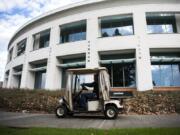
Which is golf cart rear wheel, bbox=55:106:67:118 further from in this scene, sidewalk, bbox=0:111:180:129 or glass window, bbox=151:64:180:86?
glass window, bbox=151:64:180:86

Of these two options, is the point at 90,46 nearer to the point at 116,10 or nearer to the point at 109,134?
the point at 116,10

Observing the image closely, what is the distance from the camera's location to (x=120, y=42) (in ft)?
61.8

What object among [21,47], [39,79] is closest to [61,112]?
[39,79]

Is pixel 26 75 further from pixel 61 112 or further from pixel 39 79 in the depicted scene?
pixel 61 112

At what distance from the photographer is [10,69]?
2948 centimetres

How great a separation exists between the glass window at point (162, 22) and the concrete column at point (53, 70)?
1077 centimetres

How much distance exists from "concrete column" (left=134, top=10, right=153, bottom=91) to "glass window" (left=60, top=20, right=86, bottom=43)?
254 inches

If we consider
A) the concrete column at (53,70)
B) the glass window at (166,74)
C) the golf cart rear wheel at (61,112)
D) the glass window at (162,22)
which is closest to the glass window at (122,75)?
the glass window at (166,74)

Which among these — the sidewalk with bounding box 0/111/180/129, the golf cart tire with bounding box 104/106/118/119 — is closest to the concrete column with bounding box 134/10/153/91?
the sidewalk with bounding box 0/111/180/129

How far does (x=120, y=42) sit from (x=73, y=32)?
6.93 metres

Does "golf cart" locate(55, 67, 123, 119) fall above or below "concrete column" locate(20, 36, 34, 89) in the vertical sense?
below

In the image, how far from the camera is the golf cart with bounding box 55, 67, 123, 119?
29.8 ft

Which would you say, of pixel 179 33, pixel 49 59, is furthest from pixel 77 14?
pixel 179 33

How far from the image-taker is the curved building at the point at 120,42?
1827 centimetres
